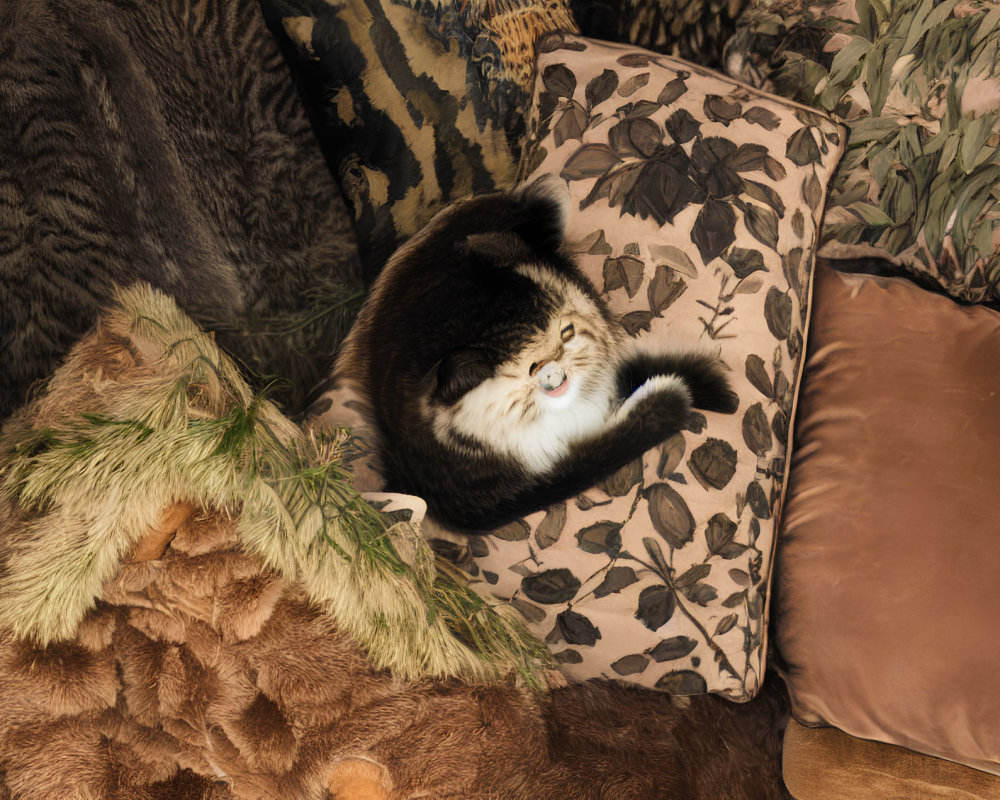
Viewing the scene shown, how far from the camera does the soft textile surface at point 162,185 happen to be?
0.79 metres

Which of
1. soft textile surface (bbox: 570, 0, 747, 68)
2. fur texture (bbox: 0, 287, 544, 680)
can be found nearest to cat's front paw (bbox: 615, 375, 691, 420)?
fur texture (bbox: 0, 287, 544, 680)

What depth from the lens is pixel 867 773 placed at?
2.93ft

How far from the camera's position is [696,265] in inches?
34.8

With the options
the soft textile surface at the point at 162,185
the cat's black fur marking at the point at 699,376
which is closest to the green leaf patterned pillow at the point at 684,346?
the cat's black fur marking at the point at 699,376

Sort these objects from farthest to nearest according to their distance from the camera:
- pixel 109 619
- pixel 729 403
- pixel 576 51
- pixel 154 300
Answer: pixel 576 51 < pixel 729 403 < pixel 154 300 < pixel 109 619

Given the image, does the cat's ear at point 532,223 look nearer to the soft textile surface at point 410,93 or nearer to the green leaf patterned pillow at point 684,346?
the green leaf patterned pillow at point 684,346

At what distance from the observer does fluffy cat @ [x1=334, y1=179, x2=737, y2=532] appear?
2.82 ft

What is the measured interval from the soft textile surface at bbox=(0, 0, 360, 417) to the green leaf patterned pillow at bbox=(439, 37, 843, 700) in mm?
424

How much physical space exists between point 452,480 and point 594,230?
428mm

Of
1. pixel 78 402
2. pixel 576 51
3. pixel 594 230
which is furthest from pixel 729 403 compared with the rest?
pixel 78 402

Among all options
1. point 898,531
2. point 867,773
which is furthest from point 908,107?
point 867,773

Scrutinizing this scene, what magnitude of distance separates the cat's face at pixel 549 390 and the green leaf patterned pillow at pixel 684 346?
61 millimetres

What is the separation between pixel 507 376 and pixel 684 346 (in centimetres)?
26

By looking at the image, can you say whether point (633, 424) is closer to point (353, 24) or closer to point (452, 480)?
point (452, 480)
